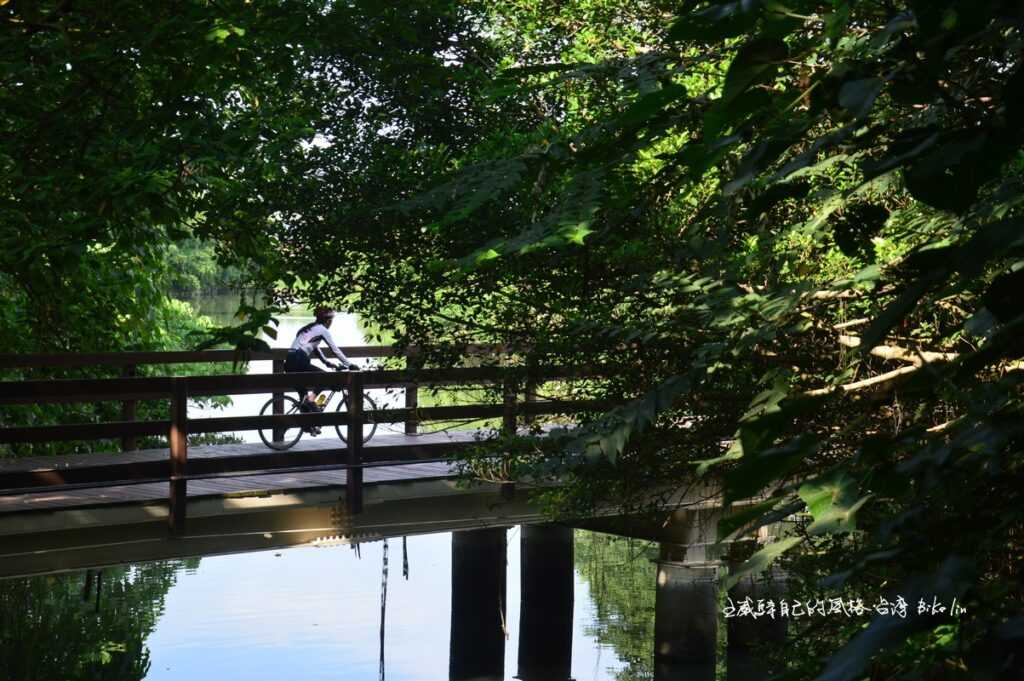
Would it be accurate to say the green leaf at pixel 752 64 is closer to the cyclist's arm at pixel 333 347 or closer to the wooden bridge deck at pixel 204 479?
the wooden bridge deck at pixel 204 479

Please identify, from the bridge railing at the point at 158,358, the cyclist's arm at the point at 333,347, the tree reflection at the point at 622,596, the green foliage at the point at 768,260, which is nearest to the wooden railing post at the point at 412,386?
the bridge railing at the point at 158,358

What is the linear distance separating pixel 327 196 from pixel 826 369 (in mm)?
5120

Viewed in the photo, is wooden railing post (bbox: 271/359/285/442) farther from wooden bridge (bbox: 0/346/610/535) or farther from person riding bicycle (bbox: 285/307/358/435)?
wooden bridge (bbox: 0/346/610/535)

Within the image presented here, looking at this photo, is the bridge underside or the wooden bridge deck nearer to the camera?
the bridge underside

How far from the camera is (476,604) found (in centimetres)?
1598

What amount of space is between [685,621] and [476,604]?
107 inches

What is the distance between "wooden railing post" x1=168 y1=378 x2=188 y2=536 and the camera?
10.3 metres

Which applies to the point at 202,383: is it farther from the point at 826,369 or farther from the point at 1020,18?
the point at 1020,18

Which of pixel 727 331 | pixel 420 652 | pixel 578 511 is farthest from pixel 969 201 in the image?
pixel 420 652

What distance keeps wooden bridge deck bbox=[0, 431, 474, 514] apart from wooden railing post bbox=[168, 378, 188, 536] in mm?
178

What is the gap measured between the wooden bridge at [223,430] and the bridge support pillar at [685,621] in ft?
11.4

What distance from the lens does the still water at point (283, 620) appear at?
53.5ft

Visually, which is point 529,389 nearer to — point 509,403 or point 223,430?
point 509,403

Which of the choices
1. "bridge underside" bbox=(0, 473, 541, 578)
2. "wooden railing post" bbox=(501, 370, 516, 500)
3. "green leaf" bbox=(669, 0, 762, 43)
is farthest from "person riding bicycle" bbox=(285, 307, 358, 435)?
"green leaf" bbox=(669, 0, 762, 43)
